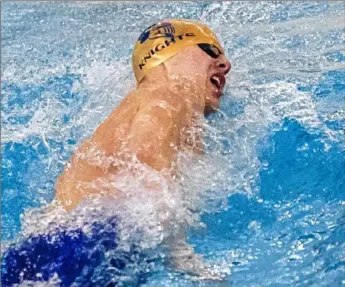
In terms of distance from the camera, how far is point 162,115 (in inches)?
95.7

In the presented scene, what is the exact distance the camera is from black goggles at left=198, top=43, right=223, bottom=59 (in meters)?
2.93

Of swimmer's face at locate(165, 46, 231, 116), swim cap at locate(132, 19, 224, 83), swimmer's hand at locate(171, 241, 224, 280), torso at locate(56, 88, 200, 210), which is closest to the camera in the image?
swimmer's hand at locate(171, 241, 224, 280)

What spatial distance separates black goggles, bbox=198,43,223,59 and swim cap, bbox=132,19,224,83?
0.02 meters

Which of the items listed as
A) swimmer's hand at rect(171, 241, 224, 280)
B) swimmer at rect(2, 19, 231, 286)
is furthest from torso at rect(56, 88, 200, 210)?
swimmer's hand at rect(171, 241, 224, 280)

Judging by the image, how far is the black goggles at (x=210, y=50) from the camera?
2.93m

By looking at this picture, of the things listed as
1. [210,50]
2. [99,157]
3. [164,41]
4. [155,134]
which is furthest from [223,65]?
[99,157]

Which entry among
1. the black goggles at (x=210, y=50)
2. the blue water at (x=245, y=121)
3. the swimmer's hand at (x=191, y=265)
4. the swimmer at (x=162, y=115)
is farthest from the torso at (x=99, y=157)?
the black goggles at (x=210, y=50)

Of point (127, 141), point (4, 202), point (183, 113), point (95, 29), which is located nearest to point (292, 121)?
point (183, 113)

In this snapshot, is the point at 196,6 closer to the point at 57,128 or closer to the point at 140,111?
the point at 57,128

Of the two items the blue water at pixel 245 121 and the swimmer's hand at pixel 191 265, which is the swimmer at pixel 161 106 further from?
the blue water at pixel 245 121

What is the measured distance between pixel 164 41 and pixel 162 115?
0.60 m

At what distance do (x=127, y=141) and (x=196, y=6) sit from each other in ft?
12.2

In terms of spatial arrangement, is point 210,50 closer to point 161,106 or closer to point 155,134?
point 161,106

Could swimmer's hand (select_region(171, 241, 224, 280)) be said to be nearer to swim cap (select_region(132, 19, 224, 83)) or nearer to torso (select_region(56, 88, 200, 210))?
torso (select_region(56, 88, 200, 210))
